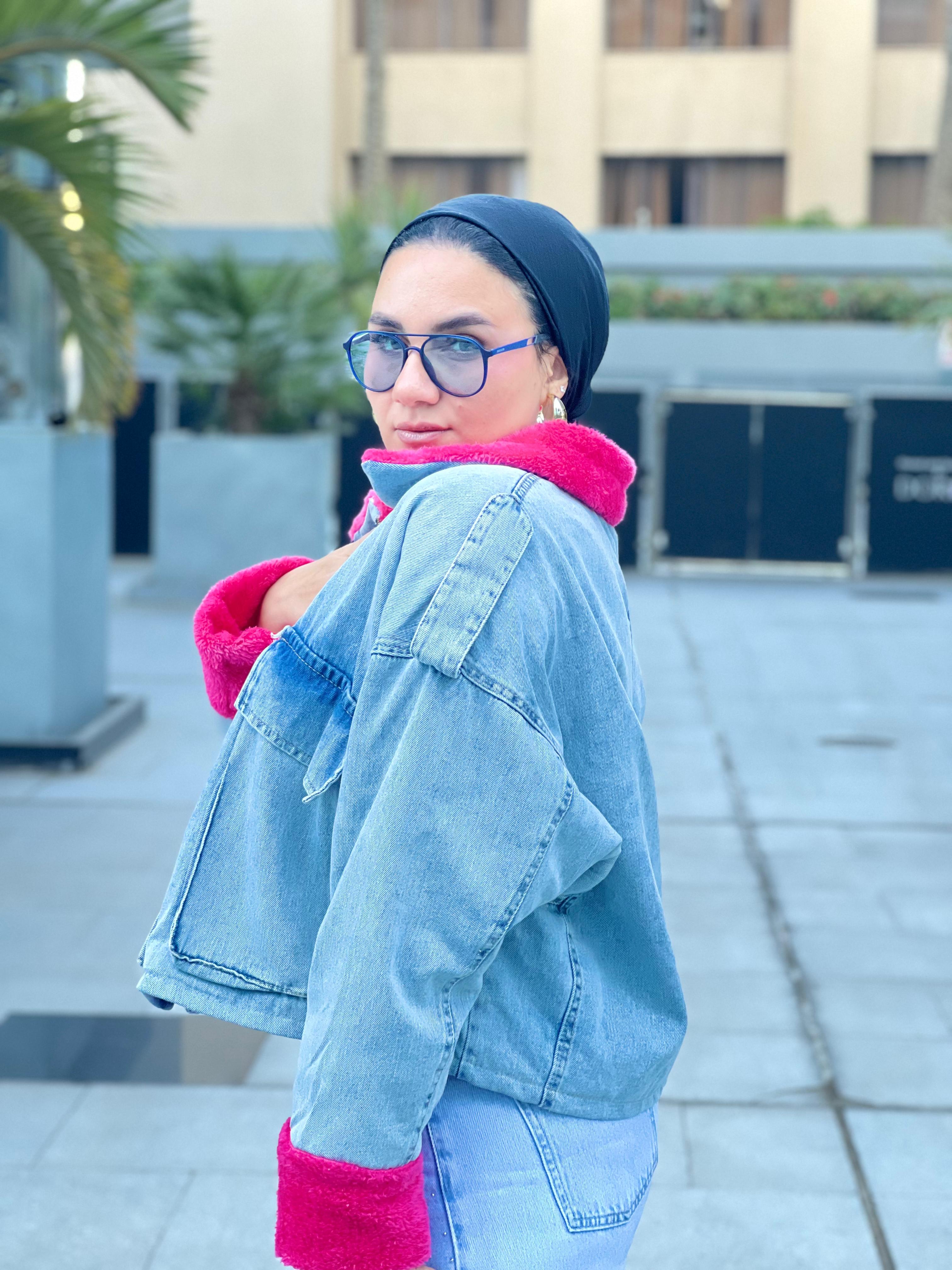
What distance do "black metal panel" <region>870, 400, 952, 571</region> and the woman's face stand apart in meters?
15.3

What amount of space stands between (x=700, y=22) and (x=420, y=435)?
2943cm

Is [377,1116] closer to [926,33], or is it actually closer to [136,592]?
[136,592]

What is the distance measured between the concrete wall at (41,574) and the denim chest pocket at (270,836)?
619cm

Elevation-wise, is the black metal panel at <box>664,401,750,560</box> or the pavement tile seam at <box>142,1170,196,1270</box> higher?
the black metal panel at <box>664,401,750,560</box>

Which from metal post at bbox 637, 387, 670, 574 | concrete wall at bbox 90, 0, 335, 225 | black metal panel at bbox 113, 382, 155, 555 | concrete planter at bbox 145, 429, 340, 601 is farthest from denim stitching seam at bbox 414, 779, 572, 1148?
concrete wall at bbox 90, 0, 335, 225

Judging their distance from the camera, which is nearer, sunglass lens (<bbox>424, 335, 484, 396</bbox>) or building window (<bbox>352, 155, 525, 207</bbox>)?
sunglass lens (<bbox>424, 335, 484, 396</bbox>)

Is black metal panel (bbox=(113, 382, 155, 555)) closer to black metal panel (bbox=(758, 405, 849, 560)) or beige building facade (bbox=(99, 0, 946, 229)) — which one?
black metal panel (bbox=(758, 405, 849, 560))

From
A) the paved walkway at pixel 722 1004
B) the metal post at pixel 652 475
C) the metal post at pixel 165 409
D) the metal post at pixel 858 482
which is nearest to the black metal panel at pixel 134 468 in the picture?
the metal post at pixel 165 409

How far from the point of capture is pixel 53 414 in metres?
7.57

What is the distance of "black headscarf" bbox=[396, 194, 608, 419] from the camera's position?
1550 mm

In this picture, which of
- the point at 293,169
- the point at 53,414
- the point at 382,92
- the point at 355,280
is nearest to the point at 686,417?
the point at 355,280

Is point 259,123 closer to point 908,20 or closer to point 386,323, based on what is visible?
point 908,20

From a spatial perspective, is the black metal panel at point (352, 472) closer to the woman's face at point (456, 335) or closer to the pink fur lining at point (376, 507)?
the pink fur lining at point (376, 507)

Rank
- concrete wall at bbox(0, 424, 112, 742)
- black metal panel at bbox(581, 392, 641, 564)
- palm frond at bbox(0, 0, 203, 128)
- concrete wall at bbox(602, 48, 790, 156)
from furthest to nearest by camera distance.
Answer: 1. concrete wall at bbox(602, 48, 790, 156)
2. black metal panel at bbox(581, 392, 641, 564)
3. concrete wall at bbox(0, 424, 112, 742)
4. palm frond at bbox(0, 0, 203, 128)
